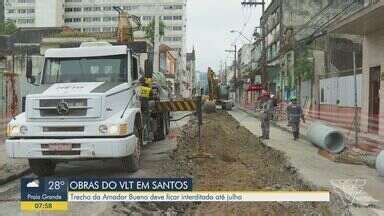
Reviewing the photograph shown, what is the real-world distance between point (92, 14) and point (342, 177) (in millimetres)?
149197

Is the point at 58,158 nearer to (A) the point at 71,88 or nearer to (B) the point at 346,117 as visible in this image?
(A) the point at 71,88

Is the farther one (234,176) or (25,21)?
(25,21)

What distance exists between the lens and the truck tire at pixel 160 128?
62.2 feet

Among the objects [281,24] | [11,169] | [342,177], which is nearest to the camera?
[342,177]

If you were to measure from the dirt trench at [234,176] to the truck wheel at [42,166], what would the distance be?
249cm

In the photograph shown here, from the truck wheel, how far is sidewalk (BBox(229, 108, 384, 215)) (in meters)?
5.30

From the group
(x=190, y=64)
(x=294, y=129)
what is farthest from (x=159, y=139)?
(x=190, y=64)

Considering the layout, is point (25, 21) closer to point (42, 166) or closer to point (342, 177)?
point (42, 166)

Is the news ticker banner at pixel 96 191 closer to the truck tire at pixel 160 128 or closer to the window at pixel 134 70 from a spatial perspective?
the window at pixel 134 70

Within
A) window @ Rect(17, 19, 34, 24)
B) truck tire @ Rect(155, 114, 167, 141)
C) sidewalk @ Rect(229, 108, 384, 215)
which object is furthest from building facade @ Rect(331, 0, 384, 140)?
window @ Rect(17, 19, 34, 24)

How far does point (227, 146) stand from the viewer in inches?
763

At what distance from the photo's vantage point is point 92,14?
→ 15638 centimetres

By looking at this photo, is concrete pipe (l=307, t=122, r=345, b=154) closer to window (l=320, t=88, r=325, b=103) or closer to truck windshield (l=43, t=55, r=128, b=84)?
truck windshield (l=43, t=55, r=128, b=84)

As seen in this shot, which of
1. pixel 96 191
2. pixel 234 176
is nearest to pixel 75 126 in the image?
pixel 234 176
